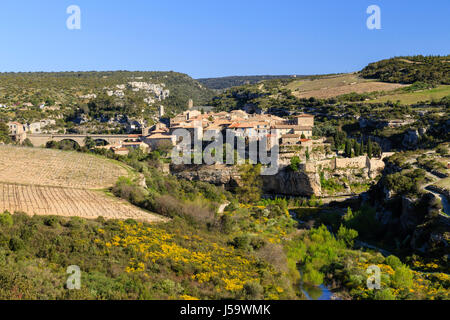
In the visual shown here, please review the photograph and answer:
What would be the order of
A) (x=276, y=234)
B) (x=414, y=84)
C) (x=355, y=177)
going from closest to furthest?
(x=276, y=234), (x=355, y=177), (x=414, y=84)

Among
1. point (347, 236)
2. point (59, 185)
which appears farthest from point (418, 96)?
point (59, 185)

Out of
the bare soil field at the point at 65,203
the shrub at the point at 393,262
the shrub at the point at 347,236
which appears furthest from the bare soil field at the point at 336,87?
the bare soil field at the point at 65,203

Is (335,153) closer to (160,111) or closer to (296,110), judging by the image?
(296,110)

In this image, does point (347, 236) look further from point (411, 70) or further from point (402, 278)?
point (411, 70)
